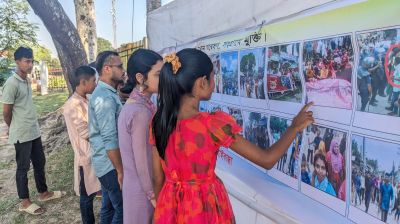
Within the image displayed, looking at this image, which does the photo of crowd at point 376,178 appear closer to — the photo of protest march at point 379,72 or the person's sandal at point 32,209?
the photo of protest march at point 379,72

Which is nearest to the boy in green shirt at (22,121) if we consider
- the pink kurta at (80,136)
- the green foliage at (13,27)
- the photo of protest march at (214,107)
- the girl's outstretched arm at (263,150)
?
the pink kurta at (80,136)

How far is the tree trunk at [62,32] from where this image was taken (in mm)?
5082

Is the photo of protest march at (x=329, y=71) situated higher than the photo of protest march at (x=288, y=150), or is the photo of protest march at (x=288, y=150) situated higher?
the photo of protest march at (x=329, y=71)

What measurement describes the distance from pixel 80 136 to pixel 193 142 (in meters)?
1.62

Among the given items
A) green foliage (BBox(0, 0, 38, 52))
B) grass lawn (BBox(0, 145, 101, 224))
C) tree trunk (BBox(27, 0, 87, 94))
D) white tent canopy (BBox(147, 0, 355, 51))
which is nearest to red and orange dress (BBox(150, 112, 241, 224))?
white tent canopy (BBox(147, 0, 355, 51))

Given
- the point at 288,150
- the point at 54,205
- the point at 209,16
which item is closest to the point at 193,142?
the point at 288,150

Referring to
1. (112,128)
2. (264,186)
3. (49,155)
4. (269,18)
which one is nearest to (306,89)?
(269,18)

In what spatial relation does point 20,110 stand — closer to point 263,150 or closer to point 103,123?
point 103,123

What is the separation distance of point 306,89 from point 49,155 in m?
5.63

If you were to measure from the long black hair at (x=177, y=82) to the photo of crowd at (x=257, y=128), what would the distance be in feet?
1.65

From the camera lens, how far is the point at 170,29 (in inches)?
110

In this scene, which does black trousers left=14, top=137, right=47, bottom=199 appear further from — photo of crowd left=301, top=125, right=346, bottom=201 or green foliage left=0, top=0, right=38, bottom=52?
green foliage left=0, top=0, right=38, bottom=52

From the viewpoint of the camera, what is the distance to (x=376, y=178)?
119 cm

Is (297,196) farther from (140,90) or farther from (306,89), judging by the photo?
(140,90)
